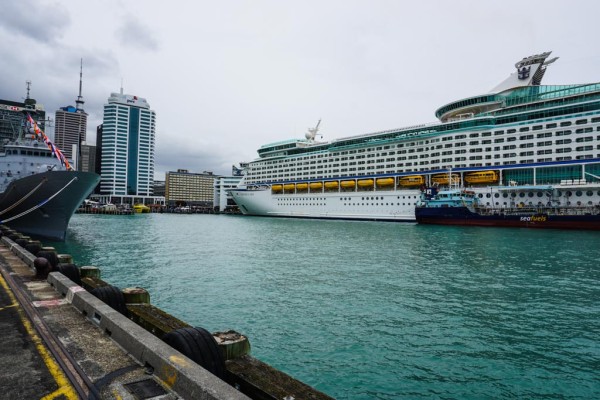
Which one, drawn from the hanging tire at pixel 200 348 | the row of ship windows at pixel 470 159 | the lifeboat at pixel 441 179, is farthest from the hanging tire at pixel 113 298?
the lifeboat at pixel 441 179

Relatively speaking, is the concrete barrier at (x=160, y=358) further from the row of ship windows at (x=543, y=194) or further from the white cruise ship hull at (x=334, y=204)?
the white cruise ship hull at (x=334, y=204)

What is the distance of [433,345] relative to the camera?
9586mm

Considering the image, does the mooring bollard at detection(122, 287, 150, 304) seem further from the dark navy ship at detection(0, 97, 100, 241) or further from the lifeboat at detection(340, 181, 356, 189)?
the lifeboat at detection(340, 181, 356, 189)

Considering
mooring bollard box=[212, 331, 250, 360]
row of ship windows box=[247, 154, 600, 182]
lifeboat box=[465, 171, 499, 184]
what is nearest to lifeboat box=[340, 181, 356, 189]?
row of ship windows box=[247, 154, 600, 182]

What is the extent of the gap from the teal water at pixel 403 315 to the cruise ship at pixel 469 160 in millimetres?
40775

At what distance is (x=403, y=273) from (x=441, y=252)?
33.3 feet

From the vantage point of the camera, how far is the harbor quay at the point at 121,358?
13.9 feet

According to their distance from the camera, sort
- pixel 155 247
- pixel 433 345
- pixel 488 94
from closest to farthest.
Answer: pixel 433 345
pixel 155 247
pixel 488 94

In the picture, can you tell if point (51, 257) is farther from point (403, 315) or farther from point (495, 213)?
point (495, 213)

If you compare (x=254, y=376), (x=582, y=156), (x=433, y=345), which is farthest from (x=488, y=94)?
(x=254, y=376)

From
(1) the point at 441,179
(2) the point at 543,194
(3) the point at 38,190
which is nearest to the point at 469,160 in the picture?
(1) the point at 441,179

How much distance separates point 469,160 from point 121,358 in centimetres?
7381

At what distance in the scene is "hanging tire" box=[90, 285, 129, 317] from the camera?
7.70m

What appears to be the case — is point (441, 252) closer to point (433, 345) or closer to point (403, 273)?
point (403, 273)
